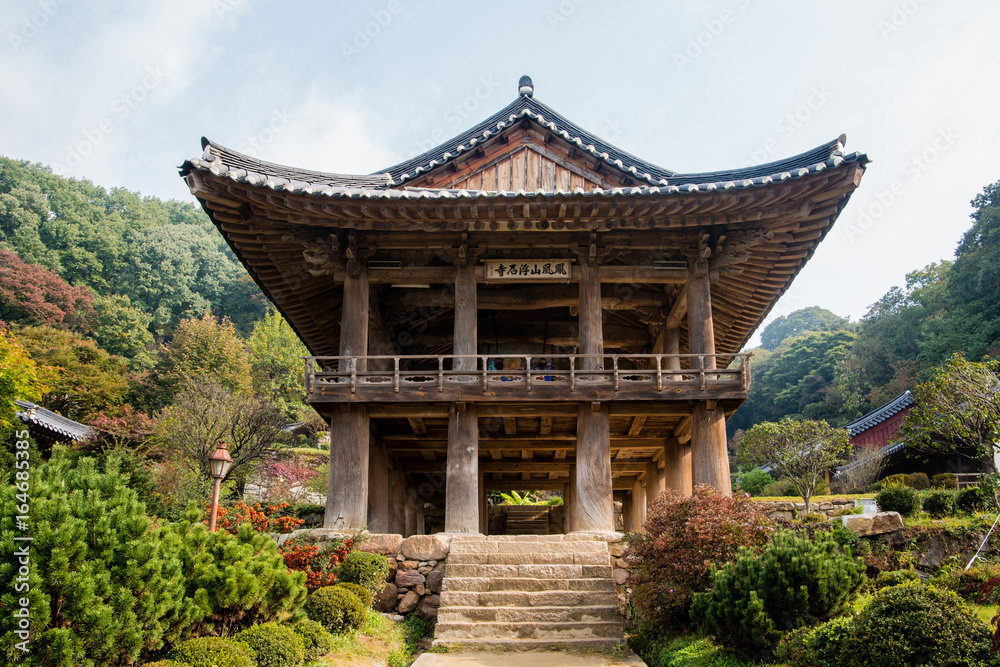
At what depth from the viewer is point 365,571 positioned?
12.0 metres

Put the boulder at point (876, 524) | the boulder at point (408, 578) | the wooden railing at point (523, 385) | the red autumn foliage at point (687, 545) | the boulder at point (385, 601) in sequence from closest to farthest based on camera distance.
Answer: the red autumn foliage at point (687, 545) < the boulder at point (876, 524) < the boulder at point (385, 601) < the boulder at point (408, 578) < the wooden railing at point (523, 385)

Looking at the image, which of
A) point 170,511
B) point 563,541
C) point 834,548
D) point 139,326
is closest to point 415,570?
point 563,541

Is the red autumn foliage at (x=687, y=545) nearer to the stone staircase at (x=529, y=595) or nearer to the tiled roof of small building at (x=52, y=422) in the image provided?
the stone staircase at (x=529, y=595)

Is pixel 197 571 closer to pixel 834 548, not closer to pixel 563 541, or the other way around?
pixel 563 541

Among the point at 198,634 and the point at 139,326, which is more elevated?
the point at 139,326

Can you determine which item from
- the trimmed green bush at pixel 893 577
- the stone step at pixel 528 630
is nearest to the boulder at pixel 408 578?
the stone step at pixel 528 630

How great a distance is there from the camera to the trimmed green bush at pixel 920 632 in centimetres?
657

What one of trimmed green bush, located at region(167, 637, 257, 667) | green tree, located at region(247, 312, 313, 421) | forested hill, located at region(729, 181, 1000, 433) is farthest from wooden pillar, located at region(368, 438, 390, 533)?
green tree, located at region(247, 312, 313, 421)

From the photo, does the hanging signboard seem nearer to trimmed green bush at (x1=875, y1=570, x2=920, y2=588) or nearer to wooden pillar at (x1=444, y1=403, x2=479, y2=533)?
wooden pillar at (x1=444, y1=403, x2=479, y2=533)

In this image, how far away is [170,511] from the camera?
21516mm

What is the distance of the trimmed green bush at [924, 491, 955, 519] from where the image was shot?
13.8 metres

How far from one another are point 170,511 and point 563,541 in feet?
44.7

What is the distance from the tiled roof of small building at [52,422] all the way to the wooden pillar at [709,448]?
22.4 m

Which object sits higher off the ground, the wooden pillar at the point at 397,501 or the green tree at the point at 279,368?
the green tree at the point at 279,368
